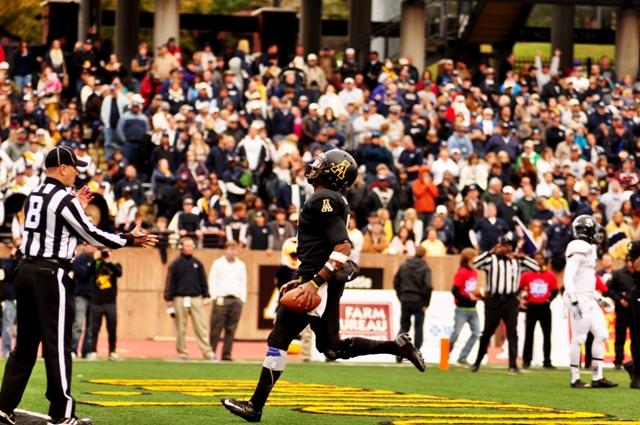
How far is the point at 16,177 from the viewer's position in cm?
2748

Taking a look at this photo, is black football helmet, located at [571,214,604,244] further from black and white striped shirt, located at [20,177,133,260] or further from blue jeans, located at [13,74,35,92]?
blue jeans, located at [13,74,35,92]

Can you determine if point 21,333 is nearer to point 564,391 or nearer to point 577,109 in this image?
point 564,391

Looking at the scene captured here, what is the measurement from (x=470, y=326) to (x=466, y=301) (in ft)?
1.41

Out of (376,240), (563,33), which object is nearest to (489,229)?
(376,240)

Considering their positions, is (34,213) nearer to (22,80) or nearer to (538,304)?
(538,304)

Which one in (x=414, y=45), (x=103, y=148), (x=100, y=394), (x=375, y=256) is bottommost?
(x=100, y=394)

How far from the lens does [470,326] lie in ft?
83.8

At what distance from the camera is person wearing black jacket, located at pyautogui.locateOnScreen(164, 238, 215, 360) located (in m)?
25.3

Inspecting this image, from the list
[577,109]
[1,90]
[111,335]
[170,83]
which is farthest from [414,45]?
[111,335]

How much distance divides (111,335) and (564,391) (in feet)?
27.7

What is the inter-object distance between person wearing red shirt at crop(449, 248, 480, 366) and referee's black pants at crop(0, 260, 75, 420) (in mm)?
13899

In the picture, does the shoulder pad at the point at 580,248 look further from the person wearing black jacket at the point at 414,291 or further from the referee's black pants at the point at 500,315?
the person wearing black jacket at the point at 414,291

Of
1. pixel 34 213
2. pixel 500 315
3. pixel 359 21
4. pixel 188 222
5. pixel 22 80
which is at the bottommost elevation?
pixel 500 315

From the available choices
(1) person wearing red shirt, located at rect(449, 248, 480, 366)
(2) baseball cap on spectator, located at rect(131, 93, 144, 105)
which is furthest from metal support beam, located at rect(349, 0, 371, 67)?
(1) person wearing red shirt, located at rect(449, 248, 480, 366)
